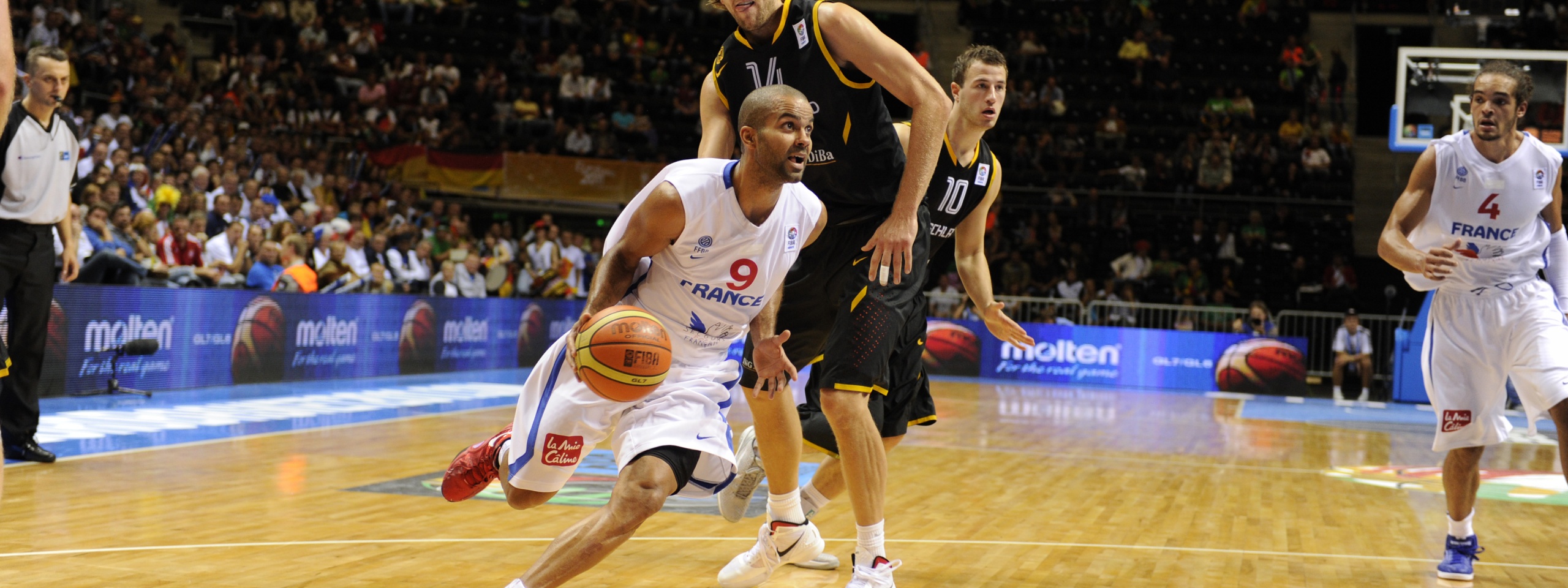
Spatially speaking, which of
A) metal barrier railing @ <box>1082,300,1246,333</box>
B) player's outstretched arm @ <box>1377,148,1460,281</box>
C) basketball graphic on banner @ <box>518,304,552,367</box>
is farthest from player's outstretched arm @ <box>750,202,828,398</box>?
metal barrier railing @ <box>1082,300,1246,333</box>

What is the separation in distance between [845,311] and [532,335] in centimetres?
1288

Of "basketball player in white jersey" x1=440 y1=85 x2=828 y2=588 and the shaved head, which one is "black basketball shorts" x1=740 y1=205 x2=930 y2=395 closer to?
"basketball player in white jersey" x1=440 y1=85 x2=828 y2=588

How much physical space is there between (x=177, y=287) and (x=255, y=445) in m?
3.62

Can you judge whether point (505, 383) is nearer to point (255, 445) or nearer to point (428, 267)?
point (428, 267)

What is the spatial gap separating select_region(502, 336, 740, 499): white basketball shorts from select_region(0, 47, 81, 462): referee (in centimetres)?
414

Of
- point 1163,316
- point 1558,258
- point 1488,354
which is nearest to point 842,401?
point 1488,354

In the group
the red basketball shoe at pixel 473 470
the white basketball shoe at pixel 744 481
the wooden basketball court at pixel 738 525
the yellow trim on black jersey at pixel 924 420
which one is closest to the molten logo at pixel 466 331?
the wooden basketball court at pixel 738 525

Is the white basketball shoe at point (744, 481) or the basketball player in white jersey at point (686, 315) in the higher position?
the basketball player in white jersey at point (686, 315)

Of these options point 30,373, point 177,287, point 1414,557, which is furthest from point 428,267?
point 1414,557

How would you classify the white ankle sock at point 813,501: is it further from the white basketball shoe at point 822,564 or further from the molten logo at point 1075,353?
the molten logo at point 1075,353

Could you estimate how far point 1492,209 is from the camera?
201 inches

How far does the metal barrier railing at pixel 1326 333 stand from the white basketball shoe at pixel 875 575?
15.7m

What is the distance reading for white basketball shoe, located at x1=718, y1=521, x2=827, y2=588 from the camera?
429 centimetres

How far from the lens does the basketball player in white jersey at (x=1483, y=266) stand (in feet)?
16.4
